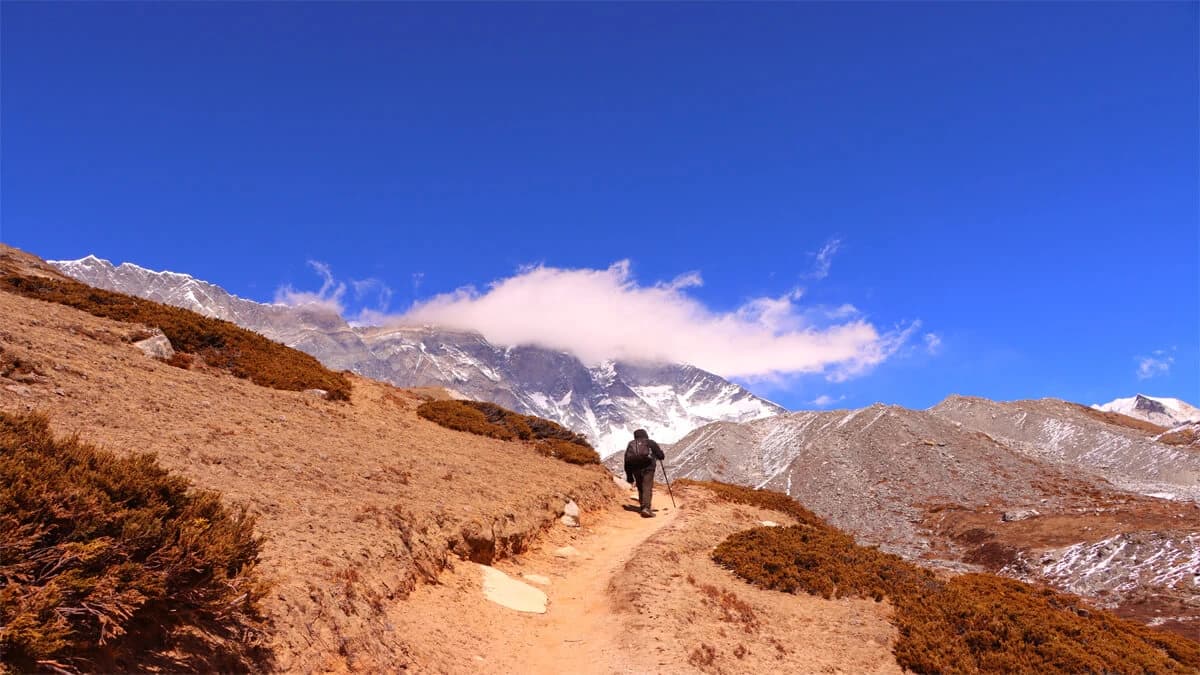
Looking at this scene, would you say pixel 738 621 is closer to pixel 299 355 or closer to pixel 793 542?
pixel 793 542

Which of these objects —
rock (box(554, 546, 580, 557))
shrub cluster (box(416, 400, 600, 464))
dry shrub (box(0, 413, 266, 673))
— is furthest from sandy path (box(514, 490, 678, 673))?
shrub cluster (box(416, 400, 600, 464))

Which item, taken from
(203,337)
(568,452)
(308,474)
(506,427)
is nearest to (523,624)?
(308,474)

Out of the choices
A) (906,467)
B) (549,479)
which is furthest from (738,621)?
(906,467)

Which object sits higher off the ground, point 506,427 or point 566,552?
point 506,427

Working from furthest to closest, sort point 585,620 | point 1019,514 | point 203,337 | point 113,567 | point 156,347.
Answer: point 1019,514
point 203,337
point 156,347
point 585,620
point 113,567

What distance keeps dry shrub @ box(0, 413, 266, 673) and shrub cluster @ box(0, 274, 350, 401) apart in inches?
595

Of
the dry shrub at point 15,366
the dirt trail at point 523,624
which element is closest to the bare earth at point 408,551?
the dirt trail at point 523,624

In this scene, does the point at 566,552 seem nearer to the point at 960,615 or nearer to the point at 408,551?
the point at 408,551

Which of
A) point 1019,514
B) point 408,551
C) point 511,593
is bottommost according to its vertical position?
point 511,593

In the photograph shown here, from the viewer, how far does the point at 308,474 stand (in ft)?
39.9

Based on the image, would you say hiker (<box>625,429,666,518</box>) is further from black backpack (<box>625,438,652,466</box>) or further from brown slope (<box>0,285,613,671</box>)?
brown slope (<box>0,285,613,671</box>)

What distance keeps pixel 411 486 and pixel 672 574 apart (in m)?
5.91

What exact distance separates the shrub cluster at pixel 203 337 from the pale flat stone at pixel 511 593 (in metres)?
11.6

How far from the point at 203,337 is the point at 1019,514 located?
122 feet
